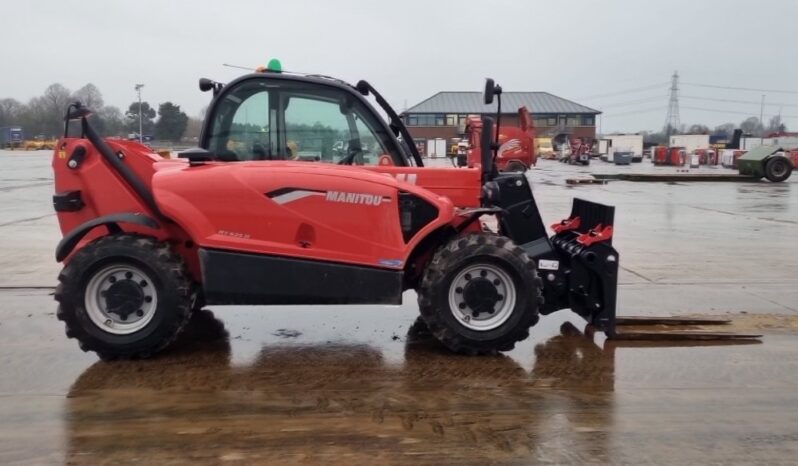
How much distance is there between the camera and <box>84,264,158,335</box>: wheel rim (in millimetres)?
4867

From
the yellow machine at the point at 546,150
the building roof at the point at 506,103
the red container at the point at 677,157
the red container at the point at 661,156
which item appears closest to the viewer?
the red container at the point at 677,157

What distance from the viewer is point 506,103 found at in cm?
7025

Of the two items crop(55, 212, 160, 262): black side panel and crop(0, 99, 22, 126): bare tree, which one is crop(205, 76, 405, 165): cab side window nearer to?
crop(55, 212, 160, 262): black side panel

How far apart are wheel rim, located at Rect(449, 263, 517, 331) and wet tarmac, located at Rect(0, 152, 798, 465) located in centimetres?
32

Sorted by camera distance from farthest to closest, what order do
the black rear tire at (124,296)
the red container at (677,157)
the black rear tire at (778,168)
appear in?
the red container at (677,157) → the black rear tire at (778,168) → the black rear tire at (124,296)

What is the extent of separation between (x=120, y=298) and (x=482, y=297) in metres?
2.68

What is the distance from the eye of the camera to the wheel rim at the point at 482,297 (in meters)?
4.98

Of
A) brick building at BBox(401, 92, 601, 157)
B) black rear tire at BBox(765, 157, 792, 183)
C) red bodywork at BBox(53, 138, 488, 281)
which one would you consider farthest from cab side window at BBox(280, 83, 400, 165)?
brick building at BBox(401, 92, 601, 157)

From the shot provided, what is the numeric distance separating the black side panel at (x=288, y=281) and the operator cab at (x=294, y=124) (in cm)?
97

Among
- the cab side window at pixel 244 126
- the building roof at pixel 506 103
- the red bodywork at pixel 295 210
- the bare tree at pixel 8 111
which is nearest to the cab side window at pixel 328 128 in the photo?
the cab side window at pixel 244 126

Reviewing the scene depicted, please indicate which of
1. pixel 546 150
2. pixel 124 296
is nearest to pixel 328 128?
pixel 124 296

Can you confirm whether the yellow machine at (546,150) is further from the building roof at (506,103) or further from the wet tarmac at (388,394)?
the wet tarmac at (388,394)

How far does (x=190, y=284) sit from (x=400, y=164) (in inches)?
75.2

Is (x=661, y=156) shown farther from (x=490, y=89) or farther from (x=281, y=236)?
(x=281, y=236)
